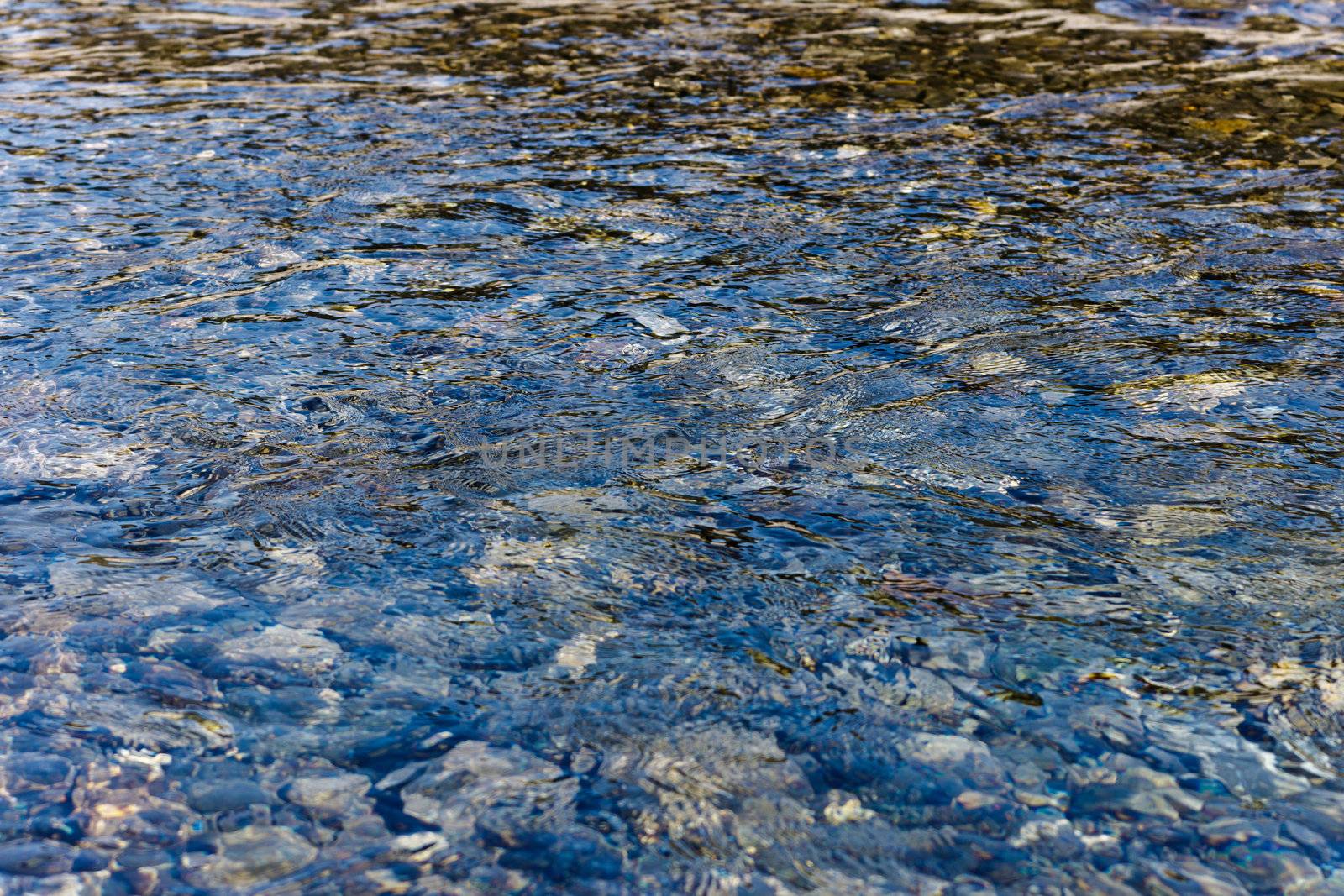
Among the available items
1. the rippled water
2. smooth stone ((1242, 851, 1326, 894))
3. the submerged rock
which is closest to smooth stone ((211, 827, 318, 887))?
the rippled water

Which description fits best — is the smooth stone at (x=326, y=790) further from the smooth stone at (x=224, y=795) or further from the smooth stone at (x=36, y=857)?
the smooth stone at (x=36, y=857)

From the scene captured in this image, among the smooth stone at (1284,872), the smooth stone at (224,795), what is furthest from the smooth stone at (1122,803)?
the smooth stone at (224,795)

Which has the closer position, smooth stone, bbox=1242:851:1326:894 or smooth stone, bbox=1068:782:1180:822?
smooth stone, bbox=1242:851:1326:894

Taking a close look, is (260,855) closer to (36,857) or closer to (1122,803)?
(36,857)

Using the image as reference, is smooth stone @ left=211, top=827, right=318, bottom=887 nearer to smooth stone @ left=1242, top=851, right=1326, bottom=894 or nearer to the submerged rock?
the submerged rock

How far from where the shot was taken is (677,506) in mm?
3834

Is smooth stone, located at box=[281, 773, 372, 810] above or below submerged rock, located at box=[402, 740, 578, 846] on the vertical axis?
above

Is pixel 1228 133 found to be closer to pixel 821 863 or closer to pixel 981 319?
pixel 981 319

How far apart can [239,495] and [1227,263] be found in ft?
14.4

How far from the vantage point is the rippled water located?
2.63 metres

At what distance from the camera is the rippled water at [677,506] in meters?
2.63

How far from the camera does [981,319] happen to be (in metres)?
5.14

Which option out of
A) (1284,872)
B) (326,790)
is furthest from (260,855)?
(1284,872)

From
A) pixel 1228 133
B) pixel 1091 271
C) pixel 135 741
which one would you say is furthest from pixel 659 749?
pixel 1228 133
